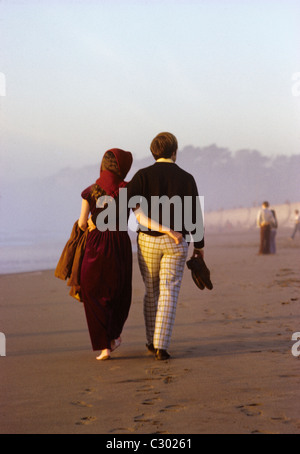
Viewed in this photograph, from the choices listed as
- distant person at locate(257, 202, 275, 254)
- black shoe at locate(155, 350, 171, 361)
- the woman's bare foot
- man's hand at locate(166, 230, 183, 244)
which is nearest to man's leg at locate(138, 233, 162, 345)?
man's hand at locate(166, 230, 183, 244)

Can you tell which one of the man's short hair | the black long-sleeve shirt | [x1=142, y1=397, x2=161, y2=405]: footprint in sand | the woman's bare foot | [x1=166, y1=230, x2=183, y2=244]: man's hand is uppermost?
the man's short hair

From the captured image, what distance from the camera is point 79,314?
31.0ft

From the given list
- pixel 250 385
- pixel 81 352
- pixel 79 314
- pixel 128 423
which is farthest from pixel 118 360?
pixel 79 314

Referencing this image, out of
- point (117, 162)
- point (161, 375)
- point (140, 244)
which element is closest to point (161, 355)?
point (161, 375)

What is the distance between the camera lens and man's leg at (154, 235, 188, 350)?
628 centimetres

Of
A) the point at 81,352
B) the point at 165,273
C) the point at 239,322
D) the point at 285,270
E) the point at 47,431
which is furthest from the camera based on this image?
the point at 285,270

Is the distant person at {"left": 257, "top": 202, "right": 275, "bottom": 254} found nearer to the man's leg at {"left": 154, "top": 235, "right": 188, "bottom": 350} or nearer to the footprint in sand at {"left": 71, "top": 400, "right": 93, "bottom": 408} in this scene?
the man's leg at {"left": 154, "top": 235, "right": 188, "bottom": 350}

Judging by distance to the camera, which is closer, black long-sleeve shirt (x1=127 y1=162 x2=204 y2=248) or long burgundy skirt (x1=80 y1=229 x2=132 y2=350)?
black long-sleeve shirt (x1=127 y1=162 x2=204 y2=248)

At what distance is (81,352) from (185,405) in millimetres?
2219

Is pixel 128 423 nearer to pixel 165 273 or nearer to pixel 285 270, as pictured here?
pixel 165 273

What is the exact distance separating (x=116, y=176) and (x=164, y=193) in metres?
0.45

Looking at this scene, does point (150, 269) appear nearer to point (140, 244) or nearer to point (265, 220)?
point (140, 244)

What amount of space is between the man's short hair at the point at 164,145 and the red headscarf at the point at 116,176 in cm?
24

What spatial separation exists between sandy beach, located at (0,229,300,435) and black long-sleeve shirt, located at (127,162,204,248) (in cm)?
116
